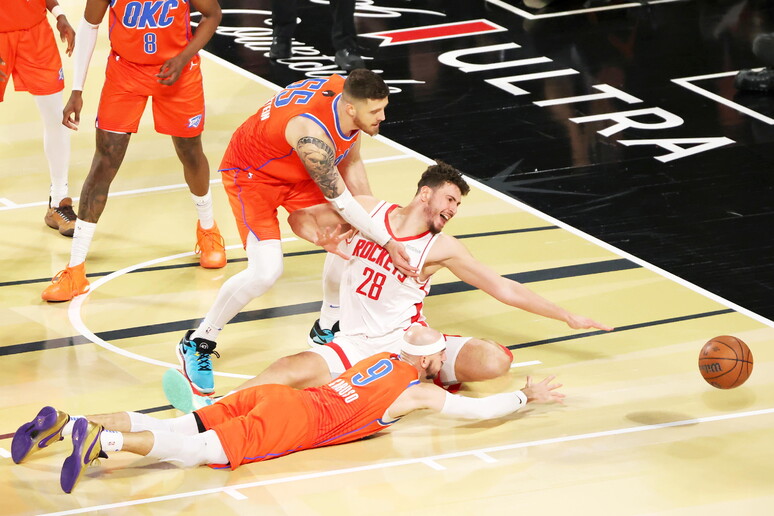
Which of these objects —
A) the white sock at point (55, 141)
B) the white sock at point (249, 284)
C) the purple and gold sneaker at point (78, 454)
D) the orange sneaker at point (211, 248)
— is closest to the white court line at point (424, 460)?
the purple and gold sneaker at point (78, 454)

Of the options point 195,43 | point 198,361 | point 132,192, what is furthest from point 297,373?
point 132,192

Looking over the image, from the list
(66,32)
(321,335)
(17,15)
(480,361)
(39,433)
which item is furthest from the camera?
(66,32)

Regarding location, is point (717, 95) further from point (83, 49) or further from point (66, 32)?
point (83, 49)

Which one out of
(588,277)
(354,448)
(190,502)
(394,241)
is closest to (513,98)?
(588,277)

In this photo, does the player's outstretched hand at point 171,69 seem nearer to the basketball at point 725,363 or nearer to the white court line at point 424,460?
the white court line at point 424,460

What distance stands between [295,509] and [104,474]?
2.95 feet

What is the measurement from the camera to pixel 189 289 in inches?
317

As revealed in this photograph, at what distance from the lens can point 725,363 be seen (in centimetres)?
634

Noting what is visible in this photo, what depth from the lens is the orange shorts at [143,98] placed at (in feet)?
25.6

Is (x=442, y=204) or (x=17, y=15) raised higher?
(x=17, y=15)

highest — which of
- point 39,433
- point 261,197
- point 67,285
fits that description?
point 261,197

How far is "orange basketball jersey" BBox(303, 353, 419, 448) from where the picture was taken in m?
5.92

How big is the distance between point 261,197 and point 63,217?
2374 millimetres

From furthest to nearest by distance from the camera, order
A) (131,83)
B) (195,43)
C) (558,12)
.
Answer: (558,12), (131,83), (195,43)
